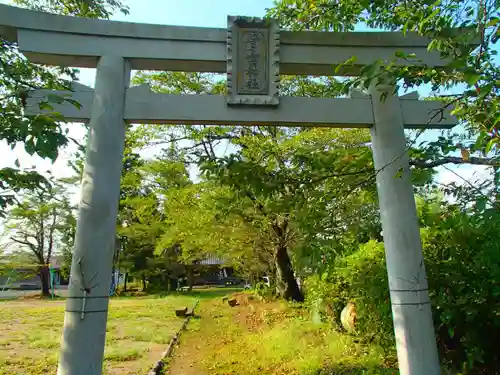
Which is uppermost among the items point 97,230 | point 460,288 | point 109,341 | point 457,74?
point 457,74

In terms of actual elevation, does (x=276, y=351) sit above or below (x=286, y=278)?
below

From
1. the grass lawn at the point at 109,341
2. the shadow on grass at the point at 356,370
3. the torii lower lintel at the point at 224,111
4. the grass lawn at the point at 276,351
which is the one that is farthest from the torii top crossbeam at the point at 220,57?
the grass lawn at the point at 109,341

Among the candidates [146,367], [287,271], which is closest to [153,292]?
[287,271]

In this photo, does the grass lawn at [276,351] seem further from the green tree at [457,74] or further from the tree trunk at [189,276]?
the tree trunk at [189,276]

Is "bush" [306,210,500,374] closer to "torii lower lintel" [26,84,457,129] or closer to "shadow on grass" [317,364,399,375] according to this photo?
"shadow on grass" [317,364,399,375]

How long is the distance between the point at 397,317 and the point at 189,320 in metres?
10.1

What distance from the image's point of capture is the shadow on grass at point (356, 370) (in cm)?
534

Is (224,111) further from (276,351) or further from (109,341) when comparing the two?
(109,341)

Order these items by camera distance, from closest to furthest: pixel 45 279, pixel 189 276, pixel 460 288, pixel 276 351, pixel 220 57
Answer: pixel 220 57 < pixel 460 288 < pixel 276 351 < pixel 189 276 < pixel 45 279

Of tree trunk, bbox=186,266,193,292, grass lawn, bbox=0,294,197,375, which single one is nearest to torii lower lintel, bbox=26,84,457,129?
grass lawn, bbox=0,294,197,375

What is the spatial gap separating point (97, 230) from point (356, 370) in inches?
166

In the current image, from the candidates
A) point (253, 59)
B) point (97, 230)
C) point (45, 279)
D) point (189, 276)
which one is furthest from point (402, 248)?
point (45, 279)

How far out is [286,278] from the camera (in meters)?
12.7

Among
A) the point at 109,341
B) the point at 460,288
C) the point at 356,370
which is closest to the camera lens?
the point at 460,288
